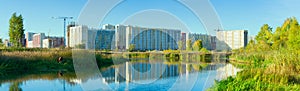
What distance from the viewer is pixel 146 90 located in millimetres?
8328

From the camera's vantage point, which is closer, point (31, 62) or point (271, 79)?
point (271, 79)

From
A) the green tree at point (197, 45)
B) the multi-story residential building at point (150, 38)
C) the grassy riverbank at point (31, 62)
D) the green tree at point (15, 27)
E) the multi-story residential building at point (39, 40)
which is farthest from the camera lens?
the multi-story residential building at point (39, 40)

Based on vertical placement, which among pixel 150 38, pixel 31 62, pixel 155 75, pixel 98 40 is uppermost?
pixel 150 38

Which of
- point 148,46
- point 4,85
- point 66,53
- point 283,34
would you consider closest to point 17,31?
point 66,53

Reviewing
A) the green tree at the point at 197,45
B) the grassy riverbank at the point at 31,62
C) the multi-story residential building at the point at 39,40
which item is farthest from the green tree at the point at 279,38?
the multi-story residential building at the point at 39,40

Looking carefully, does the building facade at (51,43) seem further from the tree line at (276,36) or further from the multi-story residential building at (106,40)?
the tree line at (276,36)

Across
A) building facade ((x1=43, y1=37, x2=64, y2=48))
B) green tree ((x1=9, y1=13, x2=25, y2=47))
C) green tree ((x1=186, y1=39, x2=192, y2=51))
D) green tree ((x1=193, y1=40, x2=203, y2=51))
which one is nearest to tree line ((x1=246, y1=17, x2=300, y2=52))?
green tree ((x1=186, y1=39, x2=192, y2=51))

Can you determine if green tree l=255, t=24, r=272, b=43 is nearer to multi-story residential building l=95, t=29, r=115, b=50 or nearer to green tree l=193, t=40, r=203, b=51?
green tree l=193, t=40, r=203, b=51

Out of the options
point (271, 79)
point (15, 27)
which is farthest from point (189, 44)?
point (271, 79)

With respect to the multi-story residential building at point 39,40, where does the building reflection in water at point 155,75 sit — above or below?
below

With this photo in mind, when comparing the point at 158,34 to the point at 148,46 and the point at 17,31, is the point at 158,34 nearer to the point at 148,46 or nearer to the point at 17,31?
the point at 148,46

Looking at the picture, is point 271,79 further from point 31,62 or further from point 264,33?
point 264,33

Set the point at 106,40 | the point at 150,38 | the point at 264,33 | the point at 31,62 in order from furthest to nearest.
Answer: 1. the point at 264,33
2. the point at 150,38
3. the point at 106,40
4. the point at 31,62

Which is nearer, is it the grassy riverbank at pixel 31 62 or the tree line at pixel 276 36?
the grassy riverbank at pixel 31 62
